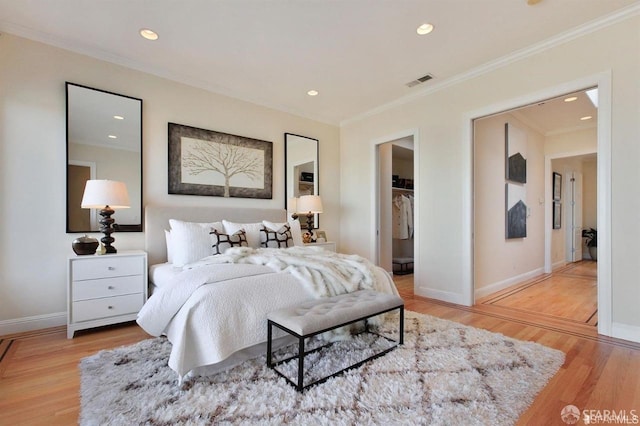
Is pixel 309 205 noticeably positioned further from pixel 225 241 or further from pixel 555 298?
pixel 555 298

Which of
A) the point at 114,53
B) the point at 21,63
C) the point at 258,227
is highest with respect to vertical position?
the point at 114,53

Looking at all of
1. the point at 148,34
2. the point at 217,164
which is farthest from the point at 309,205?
the point at 148,34

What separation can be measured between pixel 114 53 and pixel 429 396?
4.11 metres

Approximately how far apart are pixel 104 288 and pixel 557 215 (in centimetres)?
765

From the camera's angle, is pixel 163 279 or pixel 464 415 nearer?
pixel 464 415

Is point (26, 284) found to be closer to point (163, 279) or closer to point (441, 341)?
point (163, 279)

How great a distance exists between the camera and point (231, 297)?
199cm

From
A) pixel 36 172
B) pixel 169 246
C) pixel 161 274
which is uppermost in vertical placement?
pixel 36 172

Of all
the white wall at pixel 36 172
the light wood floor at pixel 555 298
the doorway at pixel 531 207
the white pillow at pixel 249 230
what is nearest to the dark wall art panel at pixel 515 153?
the doorway at pixel 531 207

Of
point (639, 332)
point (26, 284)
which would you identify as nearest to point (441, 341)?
point (639, 332)

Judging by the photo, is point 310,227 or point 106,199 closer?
point 106,199

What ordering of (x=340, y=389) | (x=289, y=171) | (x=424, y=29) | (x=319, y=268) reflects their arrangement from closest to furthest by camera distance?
(x=340, y=389) → (x=319, y=268) → (x=424, y=29) → (x=289, y=171)

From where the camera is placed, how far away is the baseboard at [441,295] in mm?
3656

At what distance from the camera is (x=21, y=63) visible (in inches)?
110
